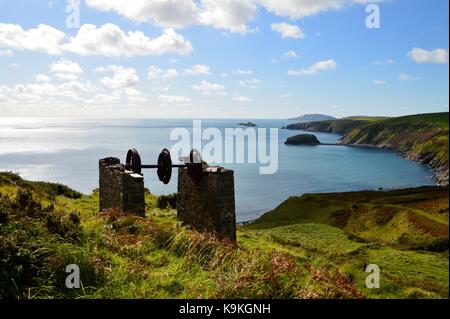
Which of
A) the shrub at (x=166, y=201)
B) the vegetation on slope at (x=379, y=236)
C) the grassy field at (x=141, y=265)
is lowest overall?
the vegetation on slope at (x=379, y=236)

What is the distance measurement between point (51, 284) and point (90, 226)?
10.2 feet

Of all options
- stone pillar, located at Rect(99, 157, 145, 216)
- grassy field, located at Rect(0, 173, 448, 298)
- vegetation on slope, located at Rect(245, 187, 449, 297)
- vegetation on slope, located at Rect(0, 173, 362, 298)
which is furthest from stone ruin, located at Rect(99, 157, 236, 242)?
vegetation on slope, located at Rect(245, 187, 449, 297)

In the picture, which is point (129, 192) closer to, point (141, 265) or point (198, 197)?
point (198, 197)

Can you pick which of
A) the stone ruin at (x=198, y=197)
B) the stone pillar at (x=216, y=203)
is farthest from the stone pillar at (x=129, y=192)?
the stone pillar at (x=216, y=203)

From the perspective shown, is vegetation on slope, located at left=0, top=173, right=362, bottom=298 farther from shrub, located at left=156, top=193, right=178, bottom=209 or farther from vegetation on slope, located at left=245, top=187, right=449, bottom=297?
shrub, located at left=156, top=193, right=178, bottom=209

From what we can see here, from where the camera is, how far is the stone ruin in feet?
46.6

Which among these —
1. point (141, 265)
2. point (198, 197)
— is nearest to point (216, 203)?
point (198, 197)

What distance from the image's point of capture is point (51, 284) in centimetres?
752

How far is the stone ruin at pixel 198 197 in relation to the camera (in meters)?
14.2

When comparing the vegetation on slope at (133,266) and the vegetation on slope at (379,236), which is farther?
the vegetation on slope at (379,236)

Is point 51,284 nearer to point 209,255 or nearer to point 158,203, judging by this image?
point 209,255

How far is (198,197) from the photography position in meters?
15.2

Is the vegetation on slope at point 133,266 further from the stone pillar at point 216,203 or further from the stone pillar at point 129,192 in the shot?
the stone pillar at point 129,192
